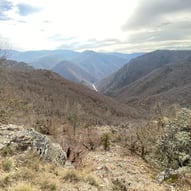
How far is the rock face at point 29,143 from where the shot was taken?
38.2 feet

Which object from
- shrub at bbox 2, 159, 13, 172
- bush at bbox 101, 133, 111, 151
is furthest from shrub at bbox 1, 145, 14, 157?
bush at bbox 101, 133, 111, 151

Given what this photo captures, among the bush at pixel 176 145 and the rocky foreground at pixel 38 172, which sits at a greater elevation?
the rocky foreground at pixel 38 172

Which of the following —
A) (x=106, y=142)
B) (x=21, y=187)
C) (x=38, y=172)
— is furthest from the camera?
(x=106, y=142)

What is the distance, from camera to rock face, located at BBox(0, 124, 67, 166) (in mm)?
11637

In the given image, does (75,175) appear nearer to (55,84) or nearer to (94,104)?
(94,104)

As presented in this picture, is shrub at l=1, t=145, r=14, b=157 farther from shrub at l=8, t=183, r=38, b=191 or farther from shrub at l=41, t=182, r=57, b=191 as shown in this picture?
shrub at l=8, t=183, r=38, b=191

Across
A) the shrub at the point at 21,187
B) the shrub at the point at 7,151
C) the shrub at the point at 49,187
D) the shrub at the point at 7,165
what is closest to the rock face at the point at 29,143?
the shrub at the point at 7,151

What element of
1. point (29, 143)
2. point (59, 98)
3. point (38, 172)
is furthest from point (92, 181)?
point (59, 98)

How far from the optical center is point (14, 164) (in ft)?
31.9

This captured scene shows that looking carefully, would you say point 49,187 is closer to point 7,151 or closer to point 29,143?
point 7,151

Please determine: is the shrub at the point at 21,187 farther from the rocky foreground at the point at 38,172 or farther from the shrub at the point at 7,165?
the shrub at the point at 7,165

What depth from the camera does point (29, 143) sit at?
1199 cm

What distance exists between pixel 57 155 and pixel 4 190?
18.4ft

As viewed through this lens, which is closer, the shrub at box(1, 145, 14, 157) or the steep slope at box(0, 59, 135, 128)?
the shrub at box(1, 145, 14, 157)
